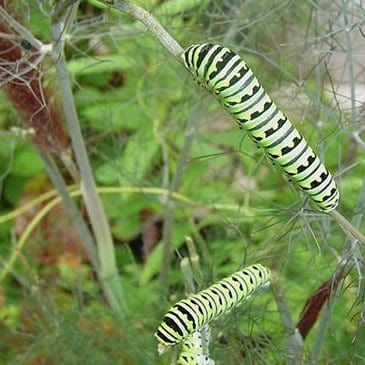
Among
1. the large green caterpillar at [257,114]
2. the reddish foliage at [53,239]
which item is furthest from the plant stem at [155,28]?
the reddish foliage at [53,239]

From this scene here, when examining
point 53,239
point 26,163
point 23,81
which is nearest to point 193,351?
point 23,81

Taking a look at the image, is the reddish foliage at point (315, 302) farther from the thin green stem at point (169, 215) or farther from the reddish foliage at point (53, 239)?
the reddish foliage at point (53, 239)

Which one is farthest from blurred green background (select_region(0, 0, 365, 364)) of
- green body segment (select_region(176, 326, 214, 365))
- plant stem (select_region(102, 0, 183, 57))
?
plant stem (select_region(102, 0, 183, 57))

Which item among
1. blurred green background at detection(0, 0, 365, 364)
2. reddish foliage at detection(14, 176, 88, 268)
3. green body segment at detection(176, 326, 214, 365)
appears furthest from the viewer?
reddish foliage at detection(14, 176, 88, 268)

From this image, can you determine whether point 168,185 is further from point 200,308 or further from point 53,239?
point 200,308

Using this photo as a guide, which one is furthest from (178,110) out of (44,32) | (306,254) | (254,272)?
(254,272)

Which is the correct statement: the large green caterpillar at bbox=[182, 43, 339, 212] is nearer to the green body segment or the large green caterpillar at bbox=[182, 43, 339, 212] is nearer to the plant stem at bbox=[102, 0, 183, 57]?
the plant stem at bbox=[102, 0, 183, 57]
